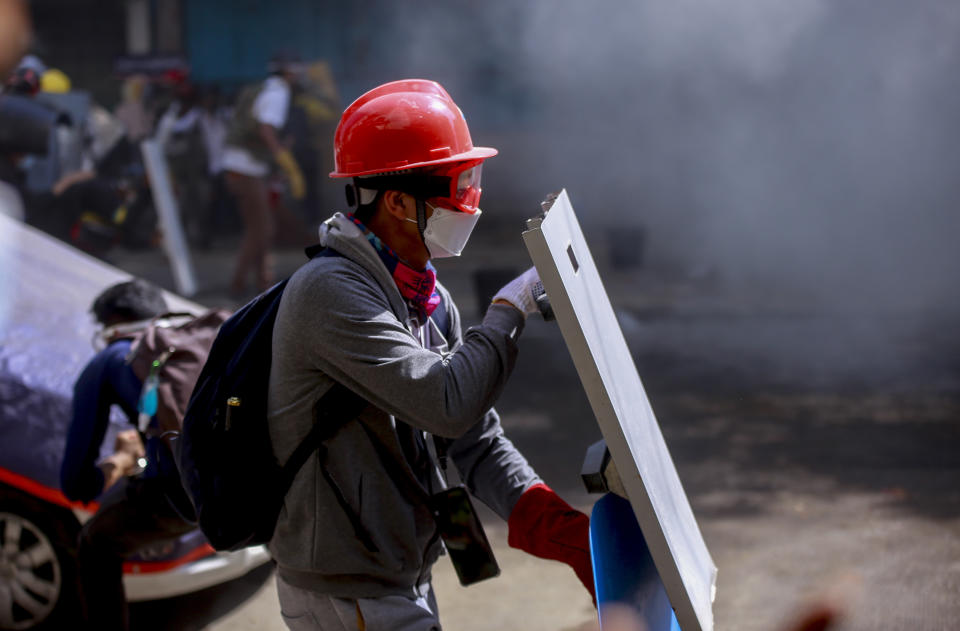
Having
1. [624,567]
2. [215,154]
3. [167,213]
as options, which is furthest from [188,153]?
[624,567]

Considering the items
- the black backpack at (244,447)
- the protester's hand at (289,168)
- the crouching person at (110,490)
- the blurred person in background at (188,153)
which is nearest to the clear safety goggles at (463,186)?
the black backpack at (244,447)

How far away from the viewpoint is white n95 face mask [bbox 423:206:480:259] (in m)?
1.91

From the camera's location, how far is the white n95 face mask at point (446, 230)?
6.26 ft

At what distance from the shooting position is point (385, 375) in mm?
1730

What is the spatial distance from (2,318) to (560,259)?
9.63 feet

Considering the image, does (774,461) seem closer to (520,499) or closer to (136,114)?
(520,499)

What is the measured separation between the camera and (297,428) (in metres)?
1.83

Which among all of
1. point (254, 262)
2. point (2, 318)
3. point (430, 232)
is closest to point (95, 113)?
point (254, 262)

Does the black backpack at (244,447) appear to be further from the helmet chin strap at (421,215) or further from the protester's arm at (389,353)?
the helmet chin strap at (421,215)

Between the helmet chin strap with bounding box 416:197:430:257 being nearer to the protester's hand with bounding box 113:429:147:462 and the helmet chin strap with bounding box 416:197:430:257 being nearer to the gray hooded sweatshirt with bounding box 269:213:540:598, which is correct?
the gray hooded sweatshirt with bounding box 269:213:540:598

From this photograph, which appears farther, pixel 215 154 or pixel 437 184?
pixel 215 154

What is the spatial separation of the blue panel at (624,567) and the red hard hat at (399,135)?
0.66m

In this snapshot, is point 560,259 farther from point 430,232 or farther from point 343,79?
point 343,79

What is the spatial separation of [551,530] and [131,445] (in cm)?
165
